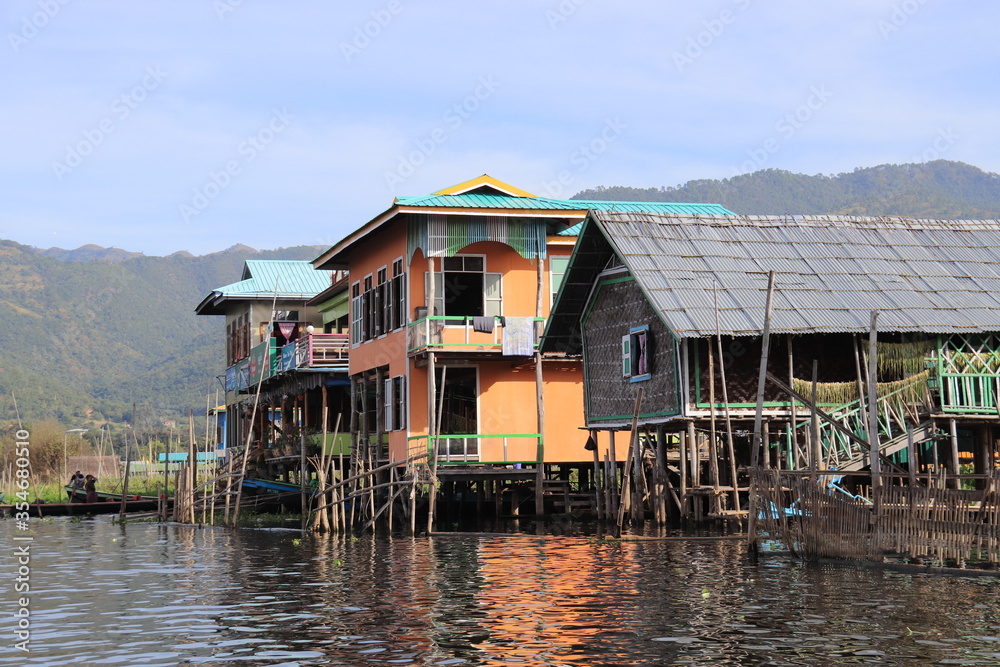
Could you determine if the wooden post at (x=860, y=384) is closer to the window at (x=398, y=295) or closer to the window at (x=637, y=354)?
the window at (x=637, y=354)

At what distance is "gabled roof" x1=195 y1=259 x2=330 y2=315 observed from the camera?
167ft

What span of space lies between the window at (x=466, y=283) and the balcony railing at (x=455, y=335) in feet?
2.92

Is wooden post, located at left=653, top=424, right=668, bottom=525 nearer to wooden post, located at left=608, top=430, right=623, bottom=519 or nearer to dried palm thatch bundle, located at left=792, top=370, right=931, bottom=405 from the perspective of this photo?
wooden post, located at left=608, top=430, right=623, bottom=519

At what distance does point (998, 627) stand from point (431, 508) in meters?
16.1

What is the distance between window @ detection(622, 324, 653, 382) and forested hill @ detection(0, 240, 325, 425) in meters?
92.9

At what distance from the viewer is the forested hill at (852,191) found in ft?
529

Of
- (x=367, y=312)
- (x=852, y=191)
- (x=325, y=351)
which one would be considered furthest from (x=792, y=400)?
(x=852, y=191)

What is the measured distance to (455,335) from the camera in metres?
32.9

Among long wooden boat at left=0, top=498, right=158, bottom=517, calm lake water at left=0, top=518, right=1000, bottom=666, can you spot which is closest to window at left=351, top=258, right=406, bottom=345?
long wooden boat at left=0, top=498, right=158, bottom=517

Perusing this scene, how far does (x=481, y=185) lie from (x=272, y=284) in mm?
19973

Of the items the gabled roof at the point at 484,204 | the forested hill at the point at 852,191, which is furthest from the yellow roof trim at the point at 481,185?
the forested hill at the point at 852,191

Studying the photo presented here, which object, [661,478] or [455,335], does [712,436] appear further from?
[455,335]

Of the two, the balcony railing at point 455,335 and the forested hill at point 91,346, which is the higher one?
the forested hill at point 91,346

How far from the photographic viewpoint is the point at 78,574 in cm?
2138
